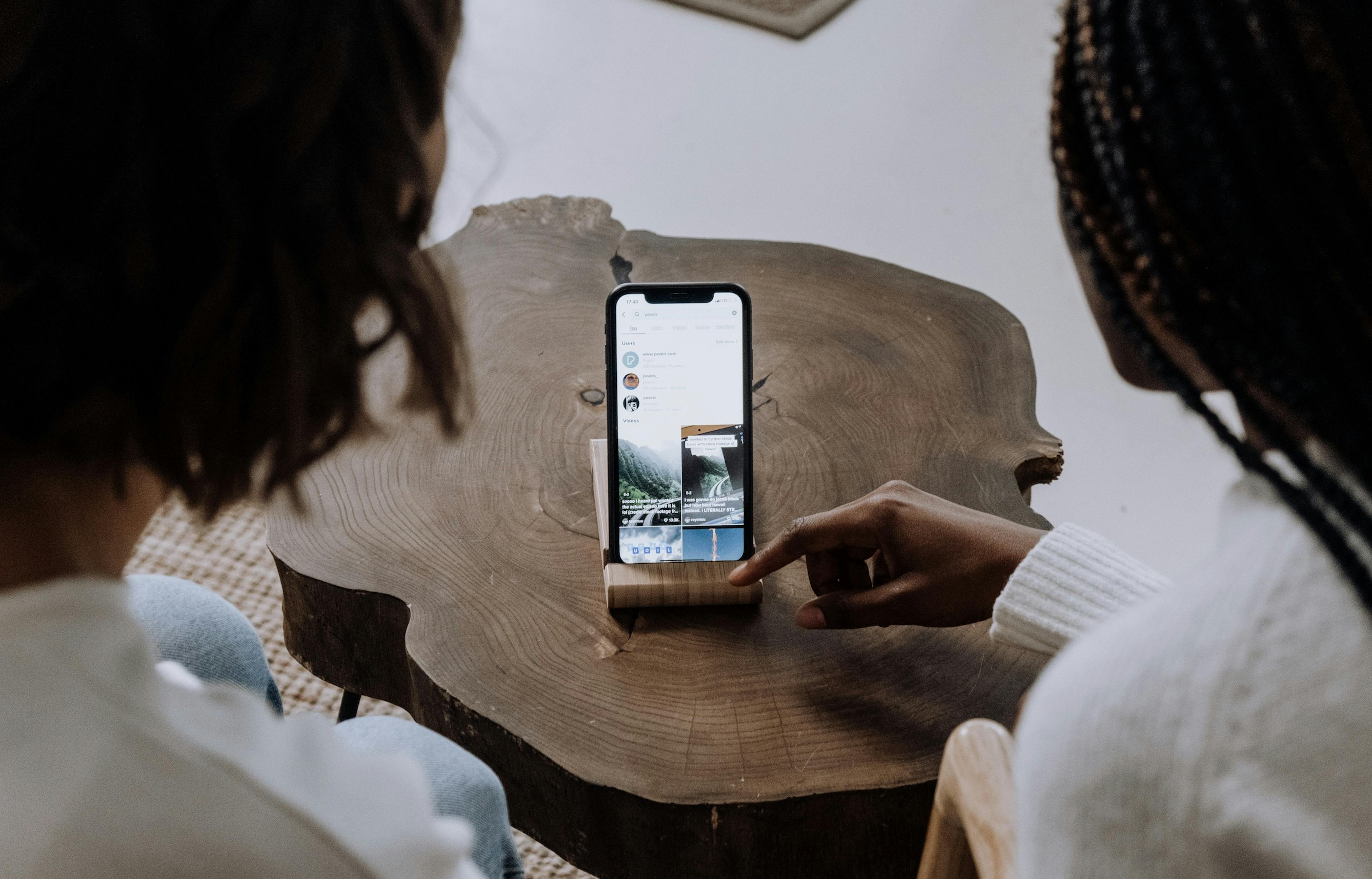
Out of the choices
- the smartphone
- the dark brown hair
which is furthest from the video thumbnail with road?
the dark brown hair

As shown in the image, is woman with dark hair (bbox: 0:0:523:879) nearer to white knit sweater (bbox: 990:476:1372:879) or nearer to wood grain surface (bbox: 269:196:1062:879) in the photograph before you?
wood grain surface (bbox: 269:196:1062:879)

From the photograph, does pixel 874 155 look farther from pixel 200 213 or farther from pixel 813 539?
pixel 200 213

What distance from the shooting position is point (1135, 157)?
0.50 m

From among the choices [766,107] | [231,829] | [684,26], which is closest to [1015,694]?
[231,829]

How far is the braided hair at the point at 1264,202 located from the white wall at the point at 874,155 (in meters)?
1.42

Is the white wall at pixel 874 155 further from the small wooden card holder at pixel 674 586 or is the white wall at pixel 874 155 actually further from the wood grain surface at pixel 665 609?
the small wooden card holder at pixel 674 586

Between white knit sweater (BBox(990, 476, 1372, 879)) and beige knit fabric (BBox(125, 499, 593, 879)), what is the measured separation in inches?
47.9

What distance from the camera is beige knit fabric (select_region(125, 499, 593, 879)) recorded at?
160cm

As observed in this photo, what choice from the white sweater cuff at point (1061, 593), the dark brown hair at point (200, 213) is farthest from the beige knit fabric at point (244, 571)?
the dark brown hair at point (200, 213)

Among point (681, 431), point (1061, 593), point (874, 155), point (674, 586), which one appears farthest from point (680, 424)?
point (874, 155)

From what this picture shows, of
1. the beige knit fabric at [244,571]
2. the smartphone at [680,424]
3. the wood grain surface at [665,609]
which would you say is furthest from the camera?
the beige knit fabric at [244,571]

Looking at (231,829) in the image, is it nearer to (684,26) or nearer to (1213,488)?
(1213,488)

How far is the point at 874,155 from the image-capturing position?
2.89 metres

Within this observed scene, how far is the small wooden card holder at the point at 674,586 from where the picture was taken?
89 cm
